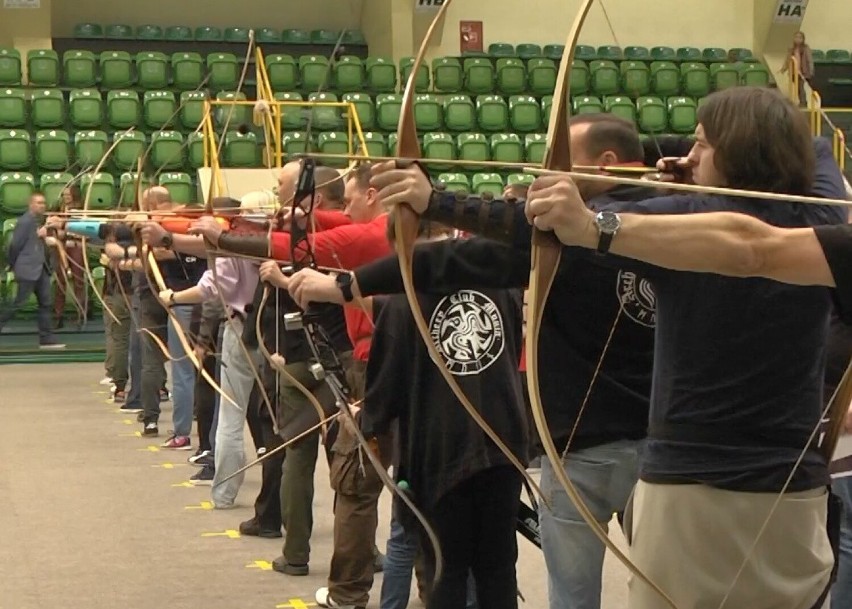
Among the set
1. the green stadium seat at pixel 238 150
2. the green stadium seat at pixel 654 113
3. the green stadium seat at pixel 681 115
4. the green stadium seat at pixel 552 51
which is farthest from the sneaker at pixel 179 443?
the green stadium seat at pixel 552 51

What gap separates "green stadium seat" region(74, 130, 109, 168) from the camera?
998cm

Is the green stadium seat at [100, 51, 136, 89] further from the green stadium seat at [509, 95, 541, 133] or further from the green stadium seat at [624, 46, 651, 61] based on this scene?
the green stadium seat at [624, 46, 651, 61]

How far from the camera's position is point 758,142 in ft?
5.28

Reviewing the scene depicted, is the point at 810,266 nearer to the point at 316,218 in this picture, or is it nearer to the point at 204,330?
the point at 316,218

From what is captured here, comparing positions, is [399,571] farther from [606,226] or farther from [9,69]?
[9,69]

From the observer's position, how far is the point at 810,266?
1.45m

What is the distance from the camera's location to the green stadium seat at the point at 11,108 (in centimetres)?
1042

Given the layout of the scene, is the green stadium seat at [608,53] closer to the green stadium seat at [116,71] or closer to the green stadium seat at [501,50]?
the green stadium seat at [501,50]

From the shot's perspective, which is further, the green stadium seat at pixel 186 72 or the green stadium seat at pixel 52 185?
the green stadium seat at pixel 186 72

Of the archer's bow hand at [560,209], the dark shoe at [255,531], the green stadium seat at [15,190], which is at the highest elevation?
the archer's bow hand at [560,209]

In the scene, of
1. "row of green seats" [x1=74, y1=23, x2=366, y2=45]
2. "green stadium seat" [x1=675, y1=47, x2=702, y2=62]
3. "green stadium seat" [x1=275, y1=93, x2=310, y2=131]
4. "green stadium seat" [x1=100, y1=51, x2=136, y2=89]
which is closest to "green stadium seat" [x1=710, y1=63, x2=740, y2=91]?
"green stadium seat" [x1=675, y1=47, x2=702, y2=62]

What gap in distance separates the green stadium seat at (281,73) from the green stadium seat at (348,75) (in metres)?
0.42

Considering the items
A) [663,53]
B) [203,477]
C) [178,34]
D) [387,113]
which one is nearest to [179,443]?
[203,477]

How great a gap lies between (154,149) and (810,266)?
9298 millimetres
